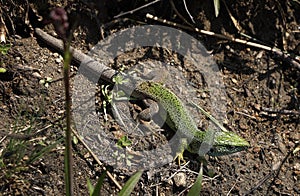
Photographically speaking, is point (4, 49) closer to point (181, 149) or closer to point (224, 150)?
point (181, 149)

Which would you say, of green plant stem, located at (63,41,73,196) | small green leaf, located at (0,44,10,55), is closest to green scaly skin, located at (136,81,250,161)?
small green leaf, located at (0,44,10,55)

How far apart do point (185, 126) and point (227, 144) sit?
397 mm

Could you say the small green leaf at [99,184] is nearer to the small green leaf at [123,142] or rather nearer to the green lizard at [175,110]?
the small green leaf at [123,142]

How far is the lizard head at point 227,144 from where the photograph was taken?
372cm

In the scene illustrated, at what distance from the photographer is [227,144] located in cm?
372

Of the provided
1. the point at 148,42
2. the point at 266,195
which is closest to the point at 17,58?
the point at 148,42

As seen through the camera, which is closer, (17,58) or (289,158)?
(17,58)

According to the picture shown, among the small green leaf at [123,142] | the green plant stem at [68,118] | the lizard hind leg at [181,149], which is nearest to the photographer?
the green plant stem at [68,118]

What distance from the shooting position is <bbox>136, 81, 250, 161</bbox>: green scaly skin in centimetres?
373

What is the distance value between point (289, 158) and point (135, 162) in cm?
138

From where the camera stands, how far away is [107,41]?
4.04m

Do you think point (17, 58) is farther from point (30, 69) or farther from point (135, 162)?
point (135, 162)

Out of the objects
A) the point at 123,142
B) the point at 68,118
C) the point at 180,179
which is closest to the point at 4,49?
the point at 123,142

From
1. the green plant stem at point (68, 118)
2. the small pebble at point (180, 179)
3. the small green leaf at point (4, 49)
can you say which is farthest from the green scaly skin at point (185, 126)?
the green plant stem at point (68, 118)
